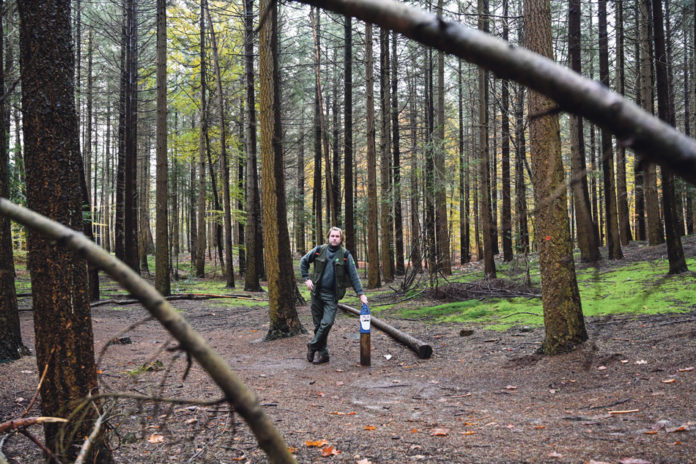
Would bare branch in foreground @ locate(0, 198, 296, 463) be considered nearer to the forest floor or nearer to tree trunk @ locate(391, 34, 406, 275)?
the forest floor

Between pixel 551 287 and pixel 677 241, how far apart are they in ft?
18.1

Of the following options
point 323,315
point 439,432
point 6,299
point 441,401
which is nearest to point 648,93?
point 323,315

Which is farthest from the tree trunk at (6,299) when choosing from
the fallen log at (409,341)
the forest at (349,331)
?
the fallen log at (409,341)

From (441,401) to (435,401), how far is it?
7cm

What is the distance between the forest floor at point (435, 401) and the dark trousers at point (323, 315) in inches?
13.1

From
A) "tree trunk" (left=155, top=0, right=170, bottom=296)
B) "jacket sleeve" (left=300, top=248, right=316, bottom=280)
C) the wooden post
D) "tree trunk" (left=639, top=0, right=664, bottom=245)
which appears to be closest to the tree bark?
"jacket sleeve" (left=300, top=248, right=316, bottom=280)

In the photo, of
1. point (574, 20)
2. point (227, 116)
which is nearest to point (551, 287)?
point (574, 20)

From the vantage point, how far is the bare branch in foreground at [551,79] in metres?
0.81

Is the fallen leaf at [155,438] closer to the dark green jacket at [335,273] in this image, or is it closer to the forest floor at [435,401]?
the forest floor at [435,401]

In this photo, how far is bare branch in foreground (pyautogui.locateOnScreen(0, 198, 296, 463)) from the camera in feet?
3.88

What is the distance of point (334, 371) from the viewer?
6.62 m

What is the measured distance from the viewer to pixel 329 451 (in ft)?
11.5

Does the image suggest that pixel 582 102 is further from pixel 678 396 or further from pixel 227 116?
pixel 227 116

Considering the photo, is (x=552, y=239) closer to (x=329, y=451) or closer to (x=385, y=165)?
(x=329, y=451)
